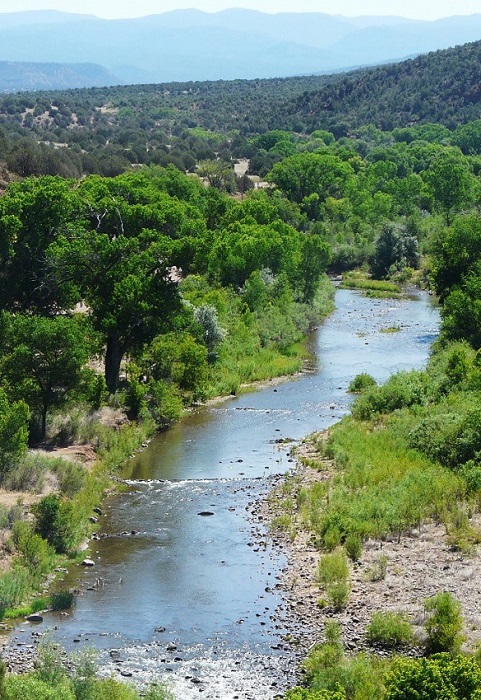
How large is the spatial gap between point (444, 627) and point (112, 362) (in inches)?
855

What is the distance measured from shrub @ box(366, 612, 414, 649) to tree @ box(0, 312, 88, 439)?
50.5 ft

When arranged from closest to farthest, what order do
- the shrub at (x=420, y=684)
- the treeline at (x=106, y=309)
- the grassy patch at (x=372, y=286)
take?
1. the shrub at (x=420, y=684)
2. the treeline at (x=106, y=309)
3. the grassy patch at (x=372, y=286)

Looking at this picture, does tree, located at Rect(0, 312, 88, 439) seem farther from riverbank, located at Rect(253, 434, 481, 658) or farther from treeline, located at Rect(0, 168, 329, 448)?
riverbank, located at Rect(253, 434, 481, 658)

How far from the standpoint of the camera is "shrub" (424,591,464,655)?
79.0 feet

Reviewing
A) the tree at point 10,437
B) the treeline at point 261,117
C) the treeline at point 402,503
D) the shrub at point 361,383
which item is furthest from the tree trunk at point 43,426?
the treeline at point 261,117

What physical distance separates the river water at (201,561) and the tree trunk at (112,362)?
10.2ft

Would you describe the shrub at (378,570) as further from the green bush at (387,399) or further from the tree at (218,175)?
the tree at (218,175)

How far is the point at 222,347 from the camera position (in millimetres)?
50062

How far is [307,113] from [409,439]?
403 ft

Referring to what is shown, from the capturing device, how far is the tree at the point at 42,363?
36500mm

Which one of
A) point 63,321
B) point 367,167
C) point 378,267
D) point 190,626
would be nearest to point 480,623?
point 190,626

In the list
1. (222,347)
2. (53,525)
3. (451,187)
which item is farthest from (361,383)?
(451,187)

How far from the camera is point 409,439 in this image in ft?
121

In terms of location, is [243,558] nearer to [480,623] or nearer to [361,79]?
[480,623]
